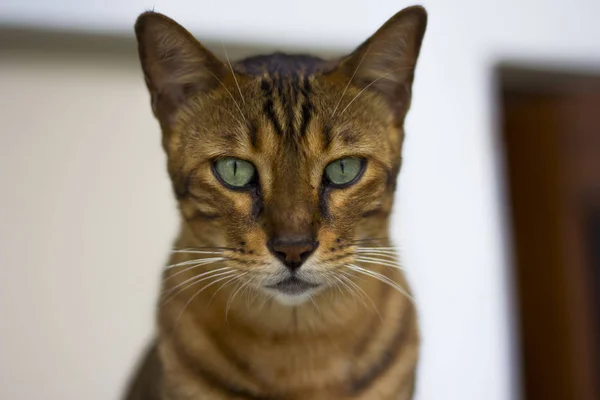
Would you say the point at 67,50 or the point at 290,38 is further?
the point at 290,38

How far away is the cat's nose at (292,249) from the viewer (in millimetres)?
500

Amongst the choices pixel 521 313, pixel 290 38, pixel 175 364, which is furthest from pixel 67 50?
pixel 521 313

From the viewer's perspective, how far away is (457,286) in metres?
0.80

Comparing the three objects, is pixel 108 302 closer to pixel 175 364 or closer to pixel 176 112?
pixel 175 364

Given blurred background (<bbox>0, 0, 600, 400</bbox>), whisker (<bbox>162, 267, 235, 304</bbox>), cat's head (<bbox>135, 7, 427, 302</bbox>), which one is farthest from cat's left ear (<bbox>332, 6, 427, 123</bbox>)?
whisker (<bbox>162, 267, 235, 304</bbox>)

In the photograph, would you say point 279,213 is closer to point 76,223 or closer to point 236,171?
point 236,171

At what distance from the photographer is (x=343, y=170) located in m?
0.56

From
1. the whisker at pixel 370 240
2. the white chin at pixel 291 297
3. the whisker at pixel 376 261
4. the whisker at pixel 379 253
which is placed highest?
the whisker at pixel 370 240

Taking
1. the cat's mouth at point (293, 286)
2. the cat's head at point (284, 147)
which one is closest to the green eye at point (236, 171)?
the cat's head at point (284, 147)

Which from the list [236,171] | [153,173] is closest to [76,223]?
→ [153,173]

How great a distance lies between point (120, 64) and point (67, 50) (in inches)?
2.5

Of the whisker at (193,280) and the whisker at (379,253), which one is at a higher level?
the whisker at (379,253)

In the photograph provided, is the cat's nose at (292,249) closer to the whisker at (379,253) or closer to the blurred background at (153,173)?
the whisker at (379,253)

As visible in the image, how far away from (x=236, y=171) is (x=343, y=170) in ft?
0.35
